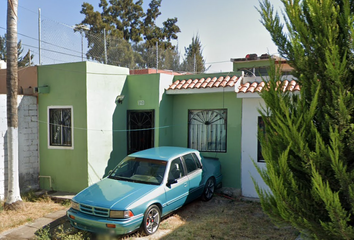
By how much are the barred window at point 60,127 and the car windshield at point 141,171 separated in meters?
2.54

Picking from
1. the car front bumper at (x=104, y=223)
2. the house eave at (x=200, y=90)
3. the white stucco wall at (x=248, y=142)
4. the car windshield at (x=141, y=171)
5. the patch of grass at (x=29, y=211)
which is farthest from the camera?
the white stucco wall at (x=248, y=142)

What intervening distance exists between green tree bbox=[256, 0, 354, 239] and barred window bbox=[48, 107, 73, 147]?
6.78 meters

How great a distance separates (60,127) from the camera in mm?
9344

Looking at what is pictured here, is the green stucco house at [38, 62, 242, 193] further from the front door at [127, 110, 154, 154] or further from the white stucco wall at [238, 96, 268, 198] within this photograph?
the white stucco wall at [238, 96, 268, 198]

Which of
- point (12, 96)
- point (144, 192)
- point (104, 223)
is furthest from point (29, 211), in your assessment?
point (144, 192)

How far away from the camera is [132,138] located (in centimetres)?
1020

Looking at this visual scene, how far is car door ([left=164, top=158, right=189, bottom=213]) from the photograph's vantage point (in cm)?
663

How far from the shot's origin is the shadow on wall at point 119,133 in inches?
377

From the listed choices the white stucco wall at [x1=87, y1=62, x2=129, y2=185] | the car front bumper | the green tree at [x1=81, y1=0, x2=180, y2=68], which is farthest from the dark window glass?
the green tree at [x1=81, y1=0, x2=180, y2=68]

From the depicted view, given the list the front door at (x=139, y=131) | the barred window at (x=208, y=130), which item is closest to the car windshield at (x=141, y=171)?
the front door at (x=139, y=131)

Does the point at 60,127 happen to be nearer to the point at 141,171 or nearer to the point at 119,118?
the point at 119,118

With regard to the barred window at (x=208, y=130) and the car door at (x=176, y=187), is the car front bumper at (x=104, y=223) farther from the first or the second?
the barred window at (x=208, y=130)

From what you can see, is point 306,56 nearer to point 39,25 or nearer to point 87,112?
point 87,112

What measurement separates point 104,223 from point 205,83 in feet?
16.8
